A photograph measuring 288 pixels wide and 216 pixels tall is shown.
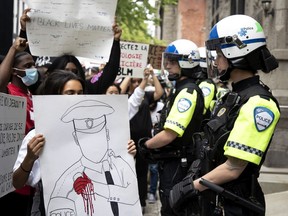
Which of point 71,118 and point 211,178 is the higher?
point 71,118

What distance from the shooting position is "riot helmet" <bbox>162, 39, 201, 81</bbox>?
600 cm

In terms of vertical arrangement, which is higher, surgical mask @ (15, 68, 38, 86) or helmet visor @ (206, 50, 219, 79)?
helmet visor @ (206, 50, 219, 79)

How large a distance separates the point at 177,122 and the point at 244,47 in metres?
1.77

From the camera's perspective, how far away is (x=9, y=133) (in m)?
3.54

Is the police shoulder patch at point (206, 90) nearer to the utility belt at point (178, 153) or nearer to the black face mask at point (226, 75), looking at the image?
the utility belt at point (178, 153)

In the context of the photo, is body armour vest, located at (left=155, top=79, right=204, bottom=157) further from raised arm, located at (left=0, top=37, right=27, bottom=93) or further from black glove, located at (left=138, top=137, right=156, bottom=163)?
raised arm, located at (left=0, top=37, right=27, bottom=93)

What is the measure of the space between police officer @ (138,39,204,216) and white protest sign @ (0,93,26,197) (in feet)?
6.34

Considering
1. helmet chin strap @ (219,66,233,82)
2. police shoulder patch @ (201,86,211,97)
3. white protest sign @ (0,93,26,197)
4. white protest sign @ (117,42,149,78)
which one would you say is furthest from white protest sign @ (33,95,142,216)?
white protest sign @ (117,42,149,78)

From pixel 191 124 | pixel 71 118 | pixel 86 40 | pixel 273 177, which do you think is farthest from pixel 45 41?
pixel 273 177

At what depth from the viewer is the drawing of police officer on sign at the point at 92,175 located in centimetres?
322

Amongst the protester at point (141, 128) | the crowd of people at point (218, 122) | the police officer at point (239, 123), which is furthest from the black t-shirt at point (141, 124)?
the police officer at point (239, 123)

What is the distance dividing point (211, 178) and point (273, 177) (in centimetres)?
502

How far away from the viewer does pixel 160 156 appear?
18.8ft

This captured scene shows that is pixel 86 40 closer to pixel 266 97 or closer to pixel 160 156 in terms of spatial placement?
pixel 266 97
